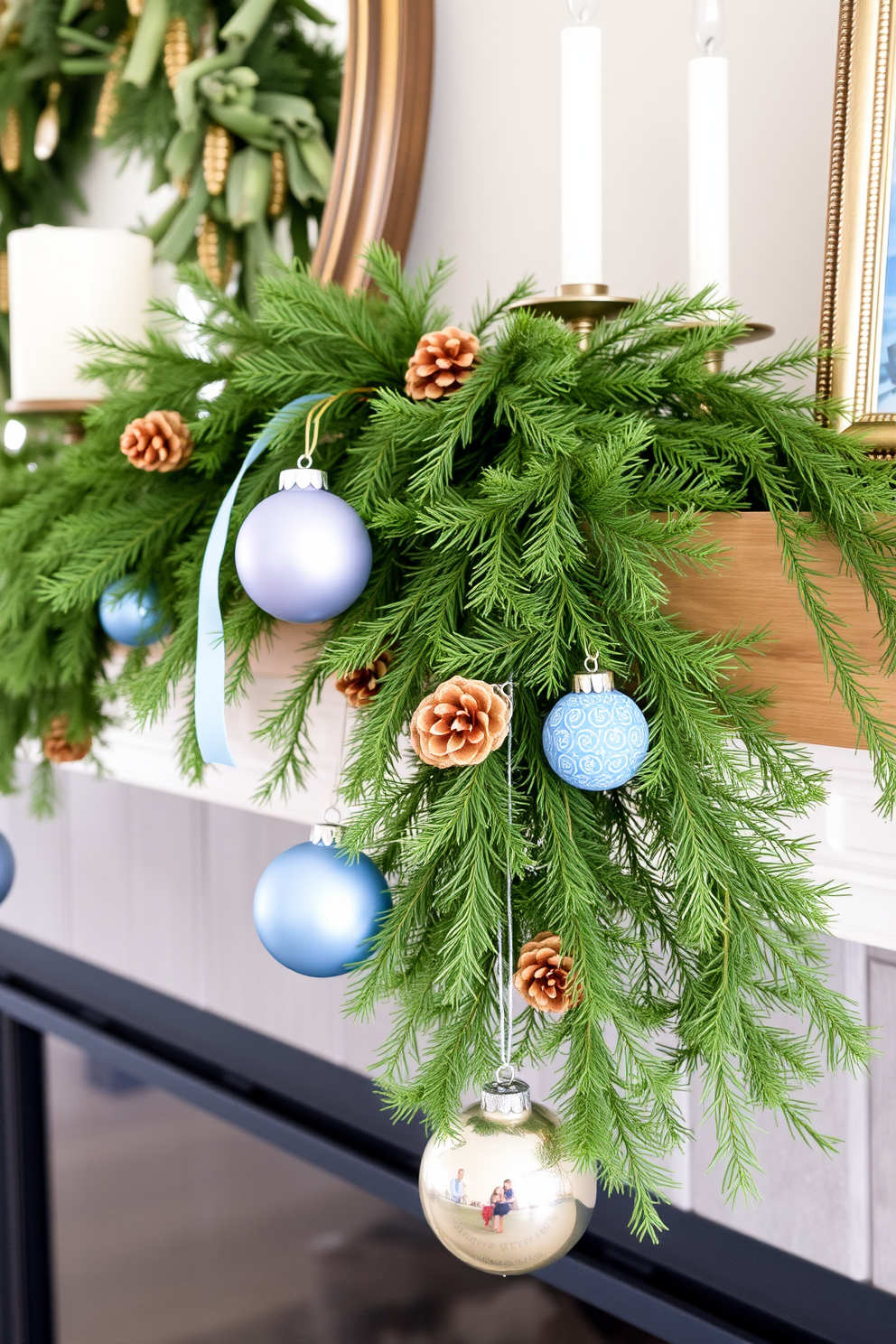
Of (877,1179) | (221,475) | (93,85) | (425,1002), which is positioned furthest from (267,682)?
(93,85)

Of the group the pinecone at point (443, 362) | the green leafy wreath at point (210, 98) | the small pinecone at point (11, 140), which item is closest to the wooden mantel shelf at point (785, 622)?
the pinecone at point (443, 362)

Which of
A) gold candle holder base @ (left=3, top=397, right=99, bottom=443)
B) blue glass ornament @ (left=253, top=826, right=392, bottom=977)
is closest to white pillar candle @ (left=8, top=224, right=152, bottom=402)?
gold candle holder base @ (left=3, top=397, right=99, bottom=443)

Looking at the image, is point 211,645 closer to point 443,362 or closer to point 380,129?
point 443,362

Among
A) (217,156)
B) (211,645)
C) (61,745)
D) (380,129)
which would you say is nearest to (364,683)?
(211,645)

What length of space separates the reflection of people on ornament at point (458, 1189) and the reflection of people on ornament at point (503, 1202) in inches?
0.5

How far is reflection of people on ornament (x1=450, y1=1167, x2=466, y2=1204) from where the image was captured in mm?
406

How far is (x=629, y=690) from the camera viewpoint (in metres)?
0.42

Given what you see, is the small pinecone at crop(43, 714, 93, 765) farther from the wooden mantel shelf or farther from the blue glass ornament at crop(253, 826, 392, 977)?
the wooden mantel shelf

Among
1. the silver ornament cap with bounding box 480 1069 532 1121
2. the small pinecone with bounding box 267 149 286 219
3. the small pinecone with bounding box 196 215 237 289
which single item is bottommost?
the silver ornament cap with bounding box 480 1069 532 1121

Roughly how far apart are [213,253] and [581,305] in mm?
464

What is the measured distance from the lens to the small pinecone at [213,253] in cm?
85

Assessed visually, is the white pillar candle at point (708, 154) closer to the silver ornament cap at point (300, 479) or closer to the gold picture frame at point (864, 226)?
the gold picture frame at point (864, 226)

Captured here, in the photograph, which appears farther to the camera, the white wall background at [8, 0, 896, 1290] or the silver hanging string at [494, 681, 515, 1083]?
the white wall background at [8, 0, 896, 1290]

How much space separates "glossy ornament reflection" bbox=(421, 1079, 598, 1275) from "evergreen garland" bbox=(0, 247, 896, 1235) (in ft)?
0.06
